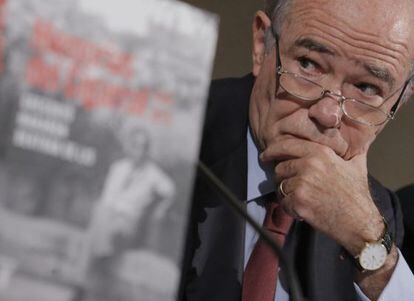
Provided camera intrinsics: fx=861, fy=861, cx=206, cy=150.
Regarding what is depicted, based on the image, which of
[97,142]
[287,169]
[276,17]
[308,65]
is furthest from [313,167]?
[97,142]

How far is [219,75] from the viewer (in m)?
2.21

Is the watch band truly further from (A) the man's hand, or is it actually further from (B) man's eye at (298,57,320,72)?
(B) man's eye at (298,57,320,72)

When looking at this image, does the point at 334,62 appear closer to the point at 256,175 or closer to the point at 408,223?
the point at 256,175

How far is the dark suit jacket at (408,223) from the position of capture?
4.89ft

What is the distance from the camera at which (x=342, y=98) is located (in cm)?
129

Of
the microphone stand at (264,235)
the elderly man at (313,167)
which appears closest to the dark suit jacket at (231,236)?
the elderly man at (313,167)

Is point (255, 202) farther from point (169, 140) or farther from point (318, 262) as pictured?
point (169, 140)

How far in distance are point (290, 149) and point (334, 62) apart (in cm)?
15

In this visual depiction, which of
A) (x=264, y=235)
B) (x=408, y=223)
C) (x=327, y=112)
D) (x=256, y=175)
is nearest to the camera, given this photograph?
(x=264, y=235)

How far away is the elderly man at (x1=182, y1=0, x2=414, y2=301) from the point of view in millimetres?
1267

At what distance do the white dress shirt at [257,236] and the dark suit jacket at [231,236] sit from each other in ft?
0.04

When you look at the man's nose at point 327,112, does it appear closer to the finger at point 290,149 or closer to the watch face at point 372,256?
the finger at point 290,149

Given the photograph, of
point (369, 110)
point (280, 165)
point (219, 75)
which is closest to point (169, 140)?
point (280, 165)

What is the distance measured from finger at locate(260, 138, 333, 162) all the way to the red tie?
102 mm
